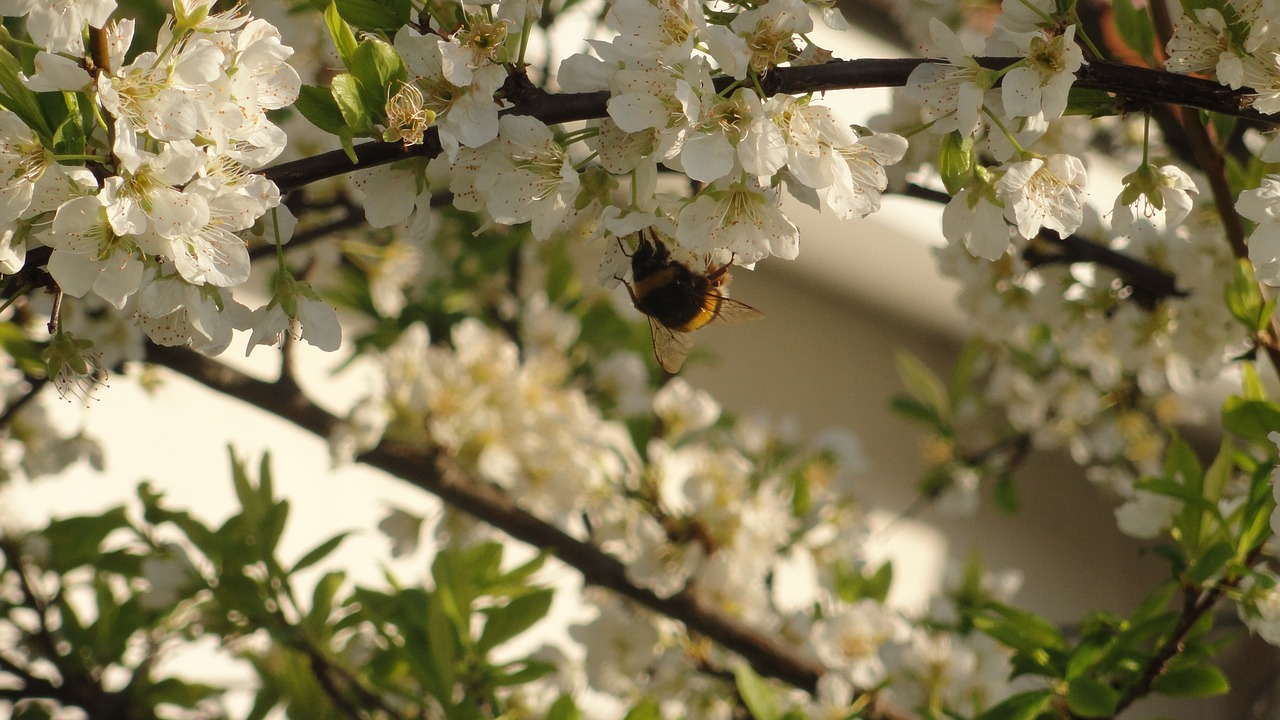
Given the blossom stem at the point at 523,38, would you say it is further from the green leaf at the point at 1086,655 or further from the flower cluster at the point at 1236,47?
the green leaf at the point at 1086,655

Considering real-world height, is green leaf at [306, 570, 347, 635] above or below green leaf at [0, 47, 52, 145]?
below

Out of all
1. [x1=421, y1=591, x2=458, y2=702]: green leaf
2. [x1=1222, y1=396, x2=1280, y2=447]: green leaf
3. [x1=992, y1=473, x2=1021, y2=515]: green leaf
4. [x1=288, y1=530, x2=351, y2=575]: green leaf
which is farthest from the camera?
[x1=992, y1=473, x2=1021, y2=515]: green leaf

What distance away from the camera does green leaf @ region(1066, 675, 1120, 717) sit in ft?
2.10

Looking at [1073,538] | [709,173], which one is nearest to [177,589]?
[709,173]

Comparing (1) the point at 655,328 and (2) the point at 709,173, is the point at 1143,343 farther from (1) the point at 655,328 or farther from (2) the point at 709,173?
(2) the point at 709,173

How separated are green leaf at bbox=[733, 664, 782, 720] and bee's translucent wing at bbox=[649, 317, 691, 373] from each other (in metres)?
0.24

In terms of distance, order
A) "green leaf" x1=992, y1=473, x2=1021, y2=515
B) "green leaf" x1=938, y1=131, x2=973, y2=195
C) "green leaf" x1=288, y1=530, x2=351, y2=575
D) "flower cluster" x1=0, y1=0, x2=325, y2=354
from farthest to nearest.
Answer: "green leaf" x1=992, y1=473, x2=1021, y2=515
"green leaf" x1=288, y1=530, x2=351, y2=575
"green leaf" x1=938, y1=131, x2=973, y2=195
"flower cluster" x1=0, y1=0, x2=325, y2=354

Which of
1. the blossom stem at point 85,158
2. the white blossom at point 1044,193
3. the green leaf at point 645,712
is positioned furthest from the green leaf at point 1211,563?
the blossom stem at point 85,158

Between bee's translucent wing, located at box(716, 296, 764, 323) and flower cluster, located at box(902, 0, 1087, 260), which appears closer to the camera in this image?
flower cluster, located at box(902, 0, 1087, 260)

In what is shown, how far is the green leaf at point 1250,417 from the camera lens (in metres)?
0.60

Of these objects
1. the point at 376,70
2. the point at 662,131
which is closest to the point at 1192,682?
the point at 662,131

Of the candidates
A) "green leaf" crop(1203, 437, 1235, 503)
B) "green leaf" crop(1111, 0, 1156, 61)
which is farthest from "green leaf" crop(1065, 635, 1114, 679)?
"green leaf" crop(1111, 0, 1156, 61)

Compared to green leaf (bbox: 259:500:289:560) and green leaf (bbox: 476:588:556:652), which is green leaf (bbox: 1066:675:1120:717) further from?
green leaf (bbox: 259:500:289:560)

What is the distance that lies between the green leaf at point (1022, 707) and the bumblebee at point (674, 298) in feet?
1.01
